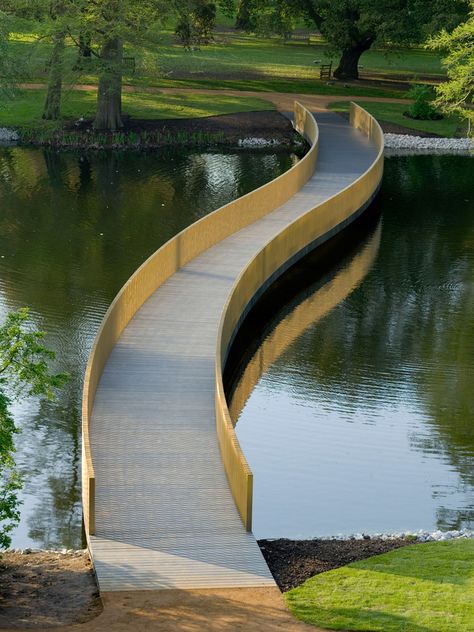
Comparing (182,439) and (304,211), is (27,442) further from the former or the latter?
(304,211)

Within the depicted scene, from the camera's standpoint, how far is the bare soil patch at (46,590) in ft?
45.8

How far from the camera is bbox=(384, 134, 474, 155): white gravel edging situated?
5169 centimetres

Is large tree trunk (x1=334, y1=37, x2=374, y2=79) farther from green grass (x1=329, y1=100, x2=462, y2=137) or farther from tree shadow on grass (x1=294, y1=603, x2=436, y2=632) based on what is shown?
tree shadow on grass (x1=294, y1=603, x2=436, y2=632)

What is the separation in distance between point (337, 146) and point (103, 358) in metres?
26.5

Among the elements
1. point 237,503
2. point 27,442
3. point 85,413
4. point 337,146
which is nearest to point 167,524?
point 237,503

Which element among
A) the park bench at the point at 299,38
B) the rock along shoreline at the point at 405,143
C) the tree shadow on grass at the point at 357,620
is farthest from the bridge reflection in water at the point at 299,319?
the park bench at the point at 299,38

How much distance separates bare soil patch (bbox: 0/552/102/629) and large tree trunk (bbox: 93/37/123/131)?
34.5 m

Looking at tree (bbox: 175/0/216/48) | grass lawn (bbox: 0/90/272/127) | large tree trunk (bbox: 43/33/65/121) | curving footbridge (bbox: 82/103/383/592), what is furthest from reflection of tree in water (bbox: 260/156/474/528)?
tree (bbox: 175/0/216/48)

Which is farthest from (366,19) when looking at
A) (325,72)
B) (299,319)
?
(299,319)

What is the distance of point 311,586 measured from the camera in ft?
49.5

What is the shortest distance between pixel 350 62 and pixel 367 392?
43.9 meters

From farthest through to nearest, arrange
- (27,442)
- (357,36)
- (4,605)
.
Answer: (357,36) → (27,442) → (4,605)

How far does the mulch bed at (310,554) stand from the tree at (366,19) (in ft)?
138

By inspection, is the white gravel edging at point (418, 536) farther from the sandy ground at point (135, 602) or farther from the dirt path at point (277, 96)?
the dirt path at point (277, 96)
